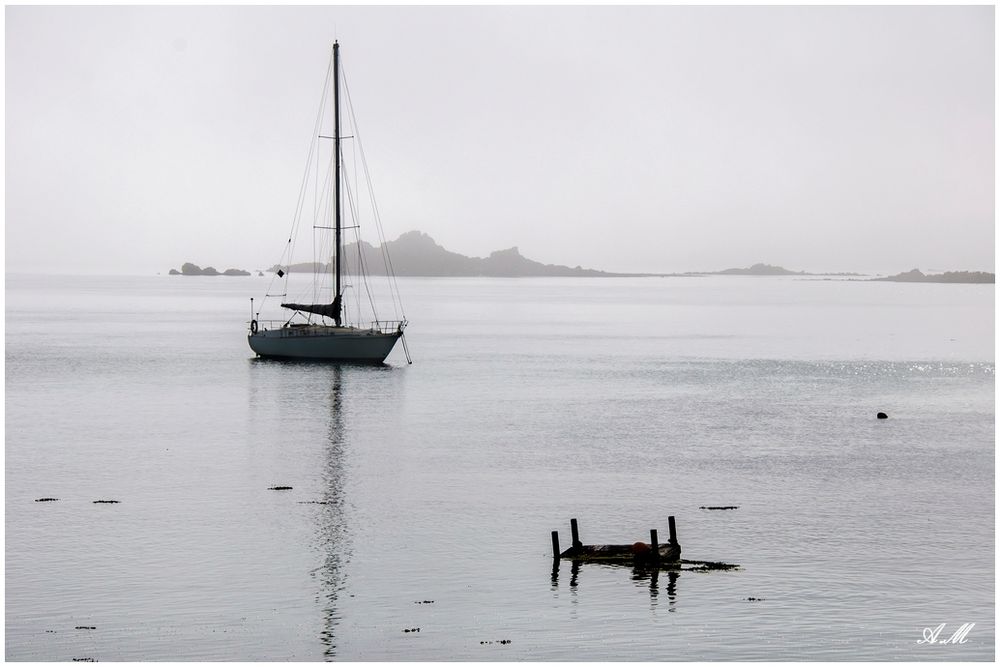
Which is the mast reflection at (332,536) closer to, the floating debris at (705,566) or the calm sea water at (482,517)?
the calm sea water at (482,517)

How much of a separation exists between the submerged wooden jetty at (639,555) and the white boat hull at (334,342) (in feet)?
201

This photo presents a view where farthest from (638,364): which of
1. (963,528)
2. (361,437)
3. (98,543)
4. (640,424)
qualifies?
(98,543)

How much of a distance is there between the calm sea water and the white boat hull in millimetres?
4317

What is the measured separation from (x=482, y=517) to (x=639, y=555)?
930 centimetres

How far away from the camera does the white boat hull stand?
95.6 m

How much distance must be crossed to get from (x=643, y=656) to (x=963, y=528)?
17947 millimetres

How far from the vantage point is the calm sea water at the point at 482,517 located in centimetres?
2919

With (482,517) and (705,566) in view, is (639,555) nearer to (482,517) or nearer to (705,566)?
(705,566)

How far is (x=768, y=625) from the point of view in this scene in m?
29.5

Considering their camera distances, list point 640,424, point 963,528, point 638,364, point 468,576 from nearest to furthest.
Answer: point 468,576 → point 963,528 → point 640,424 → point 638,364

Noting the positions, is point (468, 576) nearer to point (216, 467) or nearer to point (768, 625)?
point (768, 625)

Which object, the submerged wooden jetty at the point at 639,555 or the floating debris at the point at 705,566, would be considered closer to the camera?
the submerged wooden jetty at the point at 639,555

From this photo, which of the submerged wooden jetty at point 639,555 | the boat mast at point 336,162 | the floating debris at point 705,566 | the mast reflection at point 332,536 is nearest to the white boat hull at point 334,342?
the boat mast at point 336,162

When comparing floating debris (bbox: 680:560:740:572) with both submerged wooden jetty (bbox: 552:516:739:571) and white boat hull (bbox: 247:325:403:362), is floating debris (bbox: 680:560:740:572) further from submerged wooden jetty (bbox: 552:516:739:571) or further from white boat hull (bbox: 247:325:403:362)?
white boat hull (bbox: 247:325:403:362)
